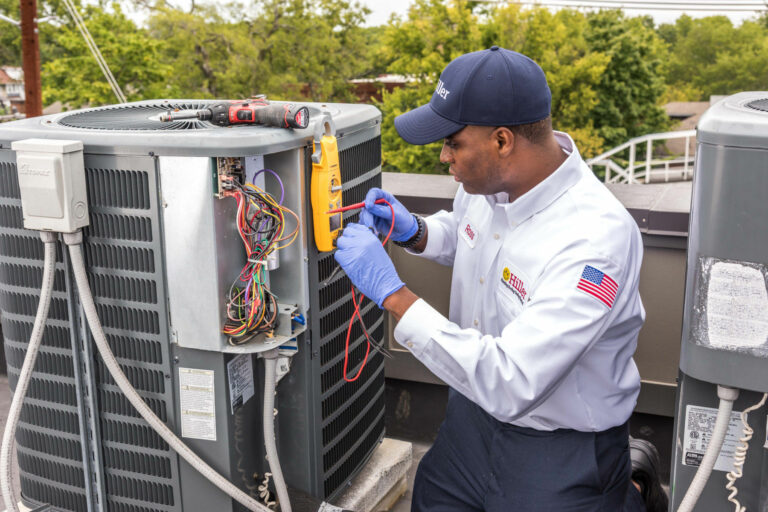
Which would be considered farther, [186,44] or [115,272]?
[186,44]

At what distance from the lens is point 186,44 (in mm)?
33219

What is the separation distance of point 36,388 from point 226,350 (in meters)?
0.70

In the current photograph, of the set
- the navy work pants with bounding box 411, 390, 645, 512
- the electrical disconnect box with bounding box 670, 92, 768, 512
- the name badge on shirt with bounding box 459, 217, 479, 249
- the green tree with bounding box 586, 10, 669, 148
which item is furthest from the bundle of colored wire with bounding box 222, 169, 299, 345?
the green tree with bounding box 586, 10, 669, 148

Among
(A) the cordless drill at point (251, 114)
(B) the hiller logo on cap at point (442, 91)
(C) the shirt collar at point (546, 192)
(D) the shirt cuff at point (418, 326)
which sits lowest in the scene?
(D) the shirt cuff at point (418, 326)

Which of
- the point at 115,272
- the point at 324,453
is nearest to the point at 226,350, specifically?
the point at 115,272

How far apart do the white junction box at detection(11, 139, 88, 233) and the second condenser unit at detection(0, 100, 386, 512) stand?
2.3 inches

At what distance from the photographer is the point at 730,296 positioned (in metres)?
1.67

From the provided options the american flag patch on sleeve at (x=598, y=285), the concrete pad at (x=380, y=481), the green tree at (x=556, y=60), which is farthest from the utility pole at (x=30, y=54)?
the green tree at (x=556, y=60)

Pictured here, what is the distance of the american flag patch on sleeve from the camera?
186 cm

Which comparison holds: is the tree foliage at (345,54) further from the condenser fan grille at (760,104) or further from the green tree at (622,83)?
the condenser fan grille at (760,104)

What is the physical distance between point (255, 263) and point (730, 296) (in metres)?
1.18

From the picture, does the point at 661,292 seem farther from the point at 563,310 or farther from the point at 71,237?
the point at 71,237

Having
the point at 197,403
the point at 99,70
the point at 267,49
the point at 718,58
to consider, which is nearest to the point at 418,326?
the point at 197,403

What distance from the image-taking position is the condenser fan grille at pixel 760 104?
187 centimetres
